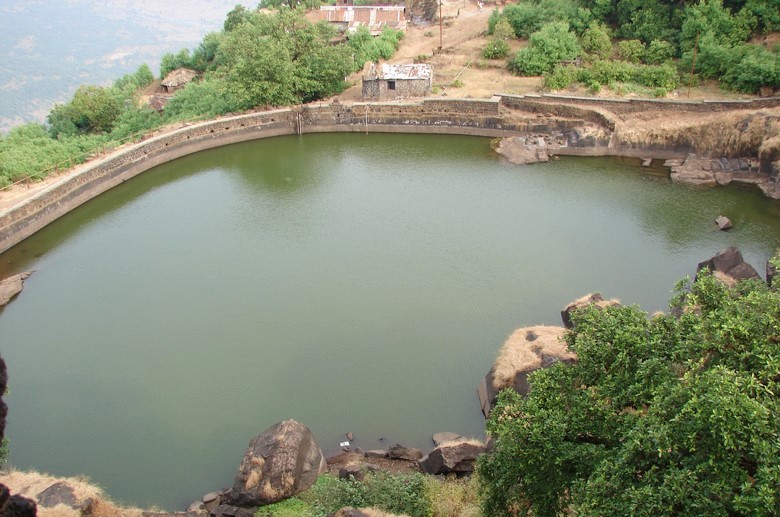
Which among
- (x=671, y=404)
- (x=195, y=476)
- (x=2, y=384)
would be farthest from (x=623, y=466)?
(x=195, y=476)

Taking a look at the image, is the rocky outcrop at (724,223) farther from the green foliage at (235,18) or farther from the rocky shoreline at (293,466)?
the green foliage at (235,18)

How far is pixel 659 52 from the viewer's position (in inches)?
949

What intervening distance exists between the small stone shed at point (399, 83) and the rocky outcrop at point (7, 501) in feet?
67.5

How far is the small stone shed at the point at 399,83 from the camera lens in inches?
963

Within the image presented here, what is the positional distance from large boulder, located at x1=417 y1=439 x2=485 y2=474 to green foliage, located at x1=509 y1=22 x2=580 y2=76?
19.2 m

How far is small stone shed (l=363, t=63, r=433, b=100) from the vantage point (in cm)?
2445

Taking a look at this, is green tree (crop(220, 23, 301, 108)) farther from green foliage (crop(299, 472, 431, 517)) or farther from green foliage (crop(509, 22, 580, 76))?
green foliage (crop(299, 472, 431, 517))

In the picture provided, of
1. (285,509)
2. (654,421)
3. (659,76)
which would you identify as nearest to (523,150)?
(659,76)

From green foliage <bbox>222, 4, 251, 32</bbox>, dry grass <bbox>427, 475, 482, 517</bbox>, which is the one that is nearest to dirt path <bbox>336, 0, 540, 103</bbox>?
green foliage <bbox>222, 4, 251, 32</bbox>

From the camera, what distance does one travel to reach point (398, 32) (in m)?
30.7

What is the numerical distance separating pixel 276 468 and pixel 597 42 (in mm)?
22406

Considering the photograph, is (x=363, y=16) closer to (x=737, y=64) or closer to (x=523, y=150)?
(x=523, y=150)

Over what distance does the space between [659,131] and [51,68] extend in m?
68.9

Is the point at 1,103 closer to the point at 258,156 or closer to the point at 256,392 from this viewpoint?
the point at 258,156
